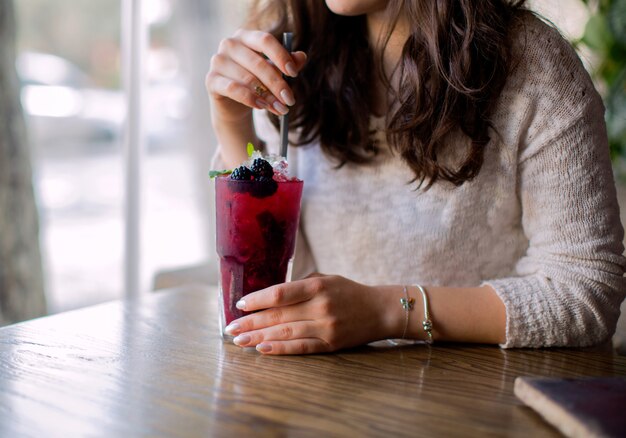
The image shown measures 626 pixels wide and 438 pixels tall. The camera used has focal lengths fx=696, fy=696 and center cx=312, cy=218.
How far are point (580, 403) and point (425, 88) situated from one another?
0.74 meters

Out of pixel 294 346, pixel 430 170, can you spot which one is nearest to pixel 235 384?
pixel 294 346

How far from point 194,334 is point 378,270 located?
19.1 inches

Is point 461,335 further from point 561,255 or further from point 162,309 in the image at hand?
point 162,309

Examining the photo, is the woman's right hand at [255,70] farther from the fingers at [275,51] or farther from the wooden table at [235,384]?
the wooden table at [235,384]

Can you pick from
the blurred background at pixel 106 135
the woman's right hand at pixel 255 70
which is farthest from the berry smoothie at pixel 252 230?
the blurred background at pixel 106 135

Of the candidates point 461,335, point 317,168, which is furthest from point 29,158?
point 461,335

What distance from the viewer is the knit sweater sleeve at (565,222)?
3.85 feet

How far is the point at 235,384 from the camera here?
924 millimetres

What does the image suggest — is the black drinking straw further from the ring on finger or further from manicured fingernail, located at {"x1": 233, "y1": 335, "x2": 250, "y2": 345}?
manicured fingernail, located at {"x1": 233, "y1": 335, "x2": 250, "y2": 345}

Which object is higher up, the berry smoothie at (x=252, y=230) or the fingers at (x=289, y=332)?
the berry smoothie at (x=252, y=230)

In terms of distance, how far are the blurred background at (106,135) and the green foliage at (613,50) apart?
165cm

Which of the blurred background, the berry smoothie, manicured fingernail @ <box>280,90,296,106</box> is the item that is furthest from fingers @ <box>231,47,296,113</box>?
the blurred background

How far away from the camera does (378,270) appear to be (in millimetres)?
1504

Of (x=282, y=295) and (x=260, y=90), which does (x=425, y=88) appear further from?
(x=282, y=295)
